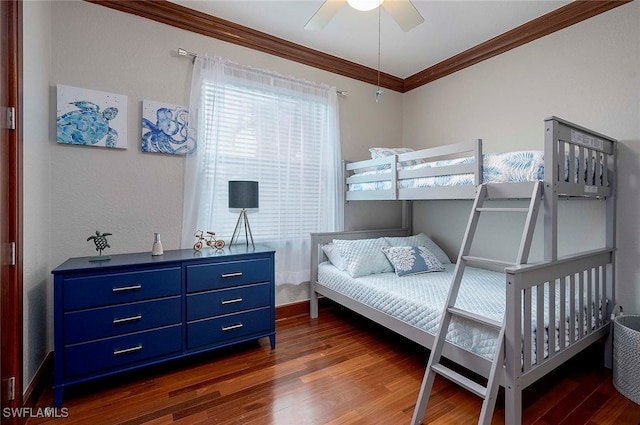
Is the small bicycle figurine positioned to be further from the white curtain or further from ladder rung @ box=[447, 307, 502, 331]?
ladder rung @ box=[447, 307, 502, 331]

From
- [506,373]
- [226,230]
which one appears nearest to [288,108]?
[226,230]

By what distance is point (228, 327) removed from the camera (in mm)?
2209

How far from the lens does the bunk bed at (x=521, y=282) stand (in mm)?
1450

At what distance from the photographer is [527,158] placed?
1796 millimetres

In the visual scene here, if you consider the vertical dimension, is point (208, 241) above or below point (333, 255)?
above

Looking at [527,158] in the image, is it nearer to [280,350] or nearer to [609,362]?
[609,362]

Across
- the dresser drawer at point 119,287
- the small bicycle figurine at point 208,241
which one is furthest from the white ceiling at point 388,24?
the dresser drawer at point 119,287

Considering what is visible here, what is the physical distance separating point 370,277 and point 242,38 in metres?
2.35

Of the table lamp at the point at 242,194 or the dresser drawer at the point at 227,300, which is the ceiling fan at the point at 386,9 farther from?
the dresser drawer at the point at 227,300

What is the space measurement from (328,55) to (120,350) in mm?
3024

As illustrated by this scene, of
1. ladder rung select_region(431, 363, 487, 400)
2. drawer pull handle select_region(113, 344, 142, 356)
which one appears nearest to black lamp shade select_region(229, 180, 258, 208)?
drawer pull handle select_region(113, 344, 142, 356)

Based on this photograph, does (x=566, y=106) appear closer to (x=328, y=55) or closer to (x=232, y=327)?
(x=328, y=55)

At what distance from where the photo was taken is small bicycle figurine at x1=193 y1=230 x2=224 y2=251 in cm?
238

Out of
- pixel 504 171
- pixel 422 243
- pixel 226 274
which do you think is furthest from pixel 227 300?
pixel 504 171
